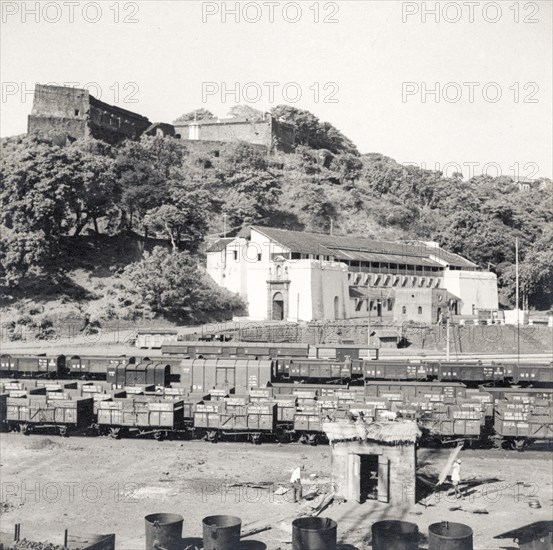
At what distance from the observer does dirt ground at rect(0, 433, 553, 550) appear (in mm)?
19922

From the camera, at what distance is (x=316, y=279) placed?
65562mm

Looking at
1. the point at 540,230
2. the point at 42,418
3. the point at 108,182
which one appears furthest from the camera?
the point at 540,230

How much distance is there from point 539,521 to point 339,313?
48.7m

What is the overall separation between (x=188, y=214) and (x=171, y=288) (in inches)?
484

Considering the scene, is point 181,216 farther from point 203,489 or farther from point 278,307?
point 203,489

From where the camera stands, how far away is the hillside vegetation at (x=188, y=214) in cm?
6094

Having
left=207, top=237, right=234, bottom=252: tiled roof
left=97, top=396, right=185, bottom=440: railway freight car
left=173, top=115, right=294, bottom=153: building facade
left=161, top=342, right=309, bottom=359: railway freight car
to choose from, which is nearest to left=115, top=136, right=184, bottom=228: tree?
left=207, top=237, right=234, bottom=252: tiled roof

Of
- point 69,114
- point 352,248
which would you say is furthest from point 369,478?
point 69,114

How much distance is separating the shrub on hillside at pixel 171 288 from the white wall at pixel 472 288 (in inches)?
1230

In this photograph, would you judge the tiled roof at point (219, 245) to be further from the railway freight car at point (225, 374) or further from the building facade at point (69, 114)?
the railway freight car at point (225, 374)

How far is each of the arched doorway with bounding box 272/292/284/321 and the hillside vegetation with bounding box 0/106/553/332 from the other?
3.49 meters

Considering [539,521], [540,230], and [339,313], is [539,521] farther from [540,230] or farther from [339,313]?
[540,230]

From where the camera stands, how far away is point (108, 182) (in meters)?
66.9

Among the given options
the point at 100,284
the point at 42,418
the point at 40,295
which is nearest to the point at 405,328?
the point at 100,284
